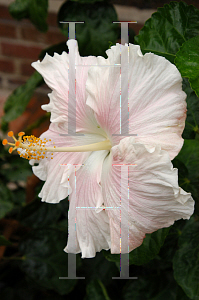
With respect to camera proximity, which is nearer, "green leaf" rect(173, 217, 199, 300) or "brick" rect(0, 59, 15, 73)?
"green leaf" rect(173, 217, 199, 300)

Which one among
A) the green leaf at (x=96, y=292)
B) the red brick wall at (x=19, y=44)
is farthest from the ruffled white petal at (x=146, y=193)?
the red brick wall at (x=19, y=44)

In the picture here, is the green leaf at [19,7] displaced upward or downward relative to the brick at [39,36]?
upward

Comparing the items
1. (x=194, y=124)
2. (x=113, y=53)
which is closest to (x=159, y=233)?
(x=194, y=124)

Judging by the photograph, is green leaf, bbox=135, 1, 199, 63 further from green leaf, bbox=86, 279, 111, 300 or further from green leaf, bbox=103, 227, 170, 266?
green leaf, bbox=86, 279, 111, 300

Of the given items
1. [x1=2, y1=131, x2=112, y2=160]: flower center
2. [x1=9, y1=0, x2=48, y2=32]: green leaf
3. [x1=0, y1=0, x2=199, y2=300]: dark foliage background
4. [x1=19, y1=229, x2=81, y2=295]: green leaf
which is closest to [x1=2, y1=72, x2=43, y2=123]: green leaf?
[x1=0, y1=0, x2=199, y2=300]: dark foliage background

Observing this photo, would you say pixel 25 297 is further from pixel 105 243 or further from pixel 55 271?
pixel 105 243

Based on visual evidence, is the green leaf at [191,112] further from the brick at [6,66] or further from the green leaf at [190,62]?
the brick at [6,66]
